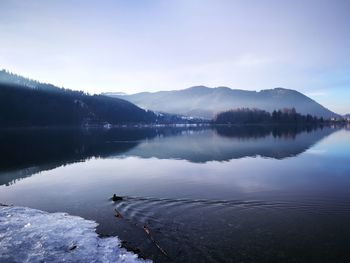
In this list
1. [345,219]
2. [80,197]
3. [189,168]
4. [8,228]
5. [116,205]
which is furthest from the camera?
[189,168]

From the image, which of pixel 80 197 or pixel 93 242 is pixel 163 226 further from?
pixel 80 197

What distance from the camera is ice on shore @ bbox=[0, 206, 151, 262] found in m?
17.3

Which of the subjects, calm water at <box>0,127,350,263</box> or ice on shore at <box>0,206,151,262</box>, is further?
calm water at <box>0,127,350,263</box>

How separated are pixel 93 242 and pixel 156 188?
54.8ft

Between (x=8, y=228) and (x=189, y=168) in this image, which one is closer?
(x=8, y=228)

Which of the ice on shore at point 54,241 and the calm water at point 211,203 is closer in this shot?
the ice on shore at point 54,241

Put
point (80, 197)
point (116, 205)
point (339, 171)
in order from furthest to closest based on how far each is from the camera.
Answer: point (339, 171) → point (80, 197) → point (116, 205)

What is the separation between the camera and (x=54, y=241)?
19422 mm

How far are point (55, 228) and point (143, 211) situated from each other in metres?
8.07

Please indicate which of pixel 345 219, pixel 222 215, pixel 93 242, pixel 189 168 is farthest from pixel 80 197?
pixel 345 219

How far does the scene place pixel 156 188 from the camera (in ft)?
117

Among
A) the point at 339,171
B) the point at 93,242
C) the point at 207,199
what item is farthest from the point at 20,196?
the point at 339,171

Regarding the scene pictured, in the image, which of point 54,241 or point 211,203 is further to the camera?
point 211,203

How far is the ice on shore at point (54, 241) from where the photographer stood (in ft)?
56.7
